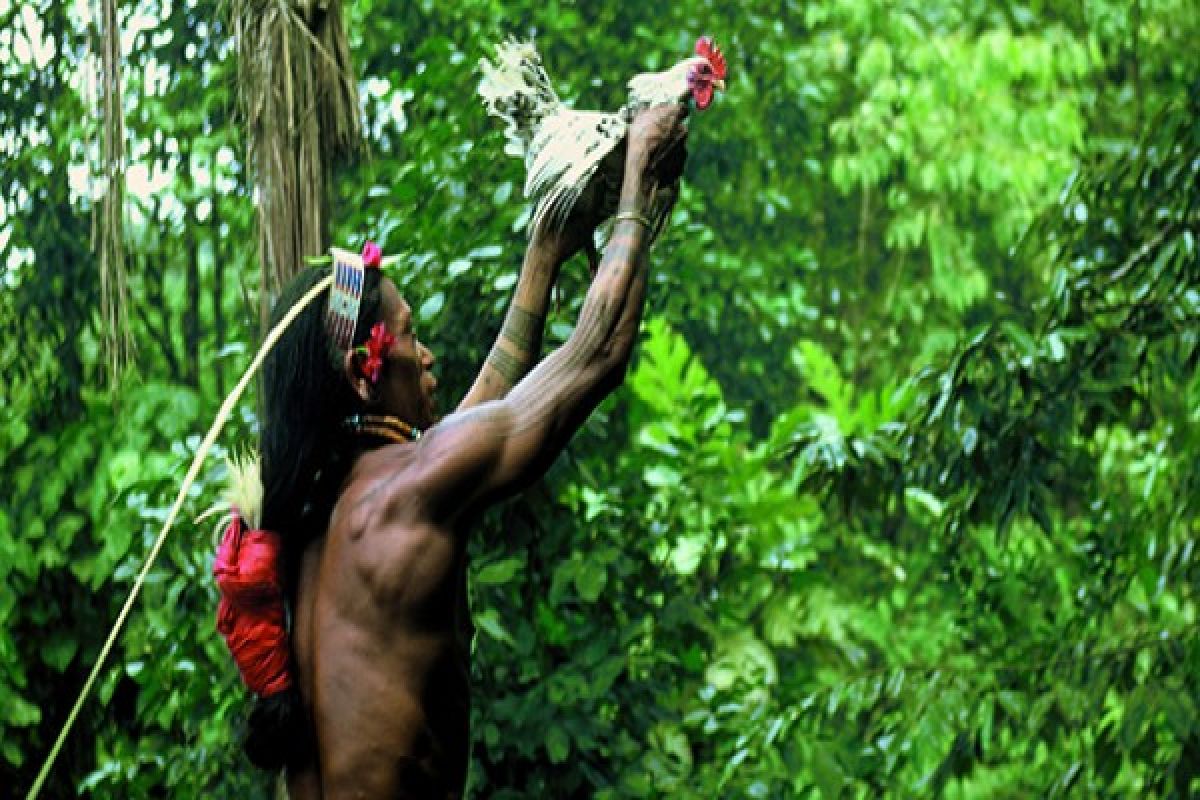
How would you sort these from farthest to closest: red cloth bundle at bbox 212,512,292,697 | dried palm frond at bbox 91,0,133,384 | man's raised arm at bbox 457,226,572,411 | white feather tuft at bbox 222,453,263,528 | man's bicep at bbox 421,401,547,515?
dried palm frond at bbox 91,0,133,384 → man's raised arm at bbox 457,226,572,411 → white feather tuft at bbox 222,453,263,528 → red cloth bundle at bbox 212,512,292,697 → man's bicep at bbox 421,401,547,515

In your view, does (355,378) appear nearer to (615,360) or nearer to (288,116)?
(615,360)

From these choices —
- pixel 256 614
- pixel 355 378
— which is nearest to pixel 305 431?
pixel 355 378

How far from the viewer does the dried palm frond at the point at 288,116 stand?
5.81m

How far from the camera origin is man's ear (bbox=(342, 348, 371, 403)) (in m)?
3.47

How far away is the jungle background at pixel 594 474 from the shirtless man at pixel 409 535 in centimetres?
194

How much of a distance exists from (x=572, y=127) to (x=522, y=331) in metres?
0.35

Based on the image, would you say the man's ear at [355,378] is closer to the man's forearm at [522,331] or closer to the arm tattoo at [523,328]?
the man's forearm at [522,331]

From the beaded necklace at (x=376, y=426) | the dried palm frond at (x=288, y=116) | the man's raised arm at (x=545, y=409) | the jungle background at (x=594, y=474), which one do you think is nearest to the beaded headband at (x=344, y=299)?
the beaded necklace at (x=376, y=426)

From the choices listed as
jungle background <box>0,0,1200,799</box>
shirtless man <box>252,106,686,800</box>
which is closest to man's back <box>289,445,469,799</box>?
shirtless man <box>252,106,686,800</box>

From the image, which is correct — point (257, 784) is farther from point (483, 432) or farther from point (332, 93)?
point (483, 432)

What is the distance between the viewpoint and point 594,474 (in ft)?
21.9

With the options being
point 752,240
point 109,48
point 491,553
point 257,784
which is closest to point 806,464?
point 491,553

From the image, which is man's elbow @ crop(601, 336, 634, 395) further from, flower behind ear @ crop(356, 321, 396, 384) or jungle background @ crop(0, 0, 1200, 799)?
jungle background @ crop(0, 0, 1200, 799)

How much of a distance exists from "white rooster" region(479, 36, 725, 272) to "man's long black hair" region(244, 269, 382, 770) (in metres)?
0.34
